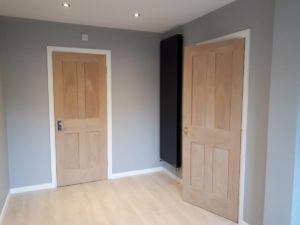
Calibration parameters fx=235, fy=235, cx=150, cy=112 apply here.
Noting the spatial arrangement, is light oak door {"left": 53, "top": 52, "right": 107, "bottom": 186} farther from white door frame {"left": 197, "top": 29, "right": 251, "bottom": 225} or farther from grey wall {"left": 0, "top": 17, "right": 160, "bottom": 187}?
white door frame {"left": 197, "top": 29, "right": 251, "bottom": 225}

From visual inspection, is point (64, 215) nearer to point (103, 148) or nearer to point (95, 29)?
point (103, 148)

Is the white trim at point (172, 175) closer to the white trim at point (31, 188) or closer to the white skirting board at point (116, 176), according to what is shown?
the white skirting board at point (116, 176)

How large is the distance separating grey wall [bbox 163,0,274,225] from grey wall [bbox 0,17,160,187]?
179 centimetres

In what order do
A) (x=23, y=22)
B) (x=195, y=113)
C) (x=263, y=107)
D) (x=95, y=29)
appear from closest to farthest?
(x=263, y=107), (x=195, y=113), (x=23, y=22), (x=95, y=29)

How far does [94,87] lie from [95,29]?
908 mm

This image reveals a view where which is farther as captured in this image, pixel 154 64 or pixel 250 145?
pixel 154 64

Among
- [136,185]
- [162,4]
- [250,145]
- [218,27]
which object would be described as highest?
[162,4]

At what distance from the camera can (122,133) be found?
13.3 feet

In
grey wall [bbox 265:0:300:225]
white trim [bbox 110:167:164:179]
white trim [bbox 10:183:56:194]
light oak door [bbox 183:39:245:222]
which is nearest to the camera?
grey wall [bbox 265:0:300:225]

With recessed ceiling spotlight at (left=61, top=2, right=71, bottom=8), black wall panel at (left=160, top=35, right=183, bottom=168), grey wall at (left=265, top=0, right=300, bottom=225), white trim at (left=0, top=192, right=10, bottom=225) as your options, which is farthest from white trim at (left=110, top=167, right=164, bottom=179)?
recessed ceiling spotlight at (left=61, top=2, right=71, bottom=8)

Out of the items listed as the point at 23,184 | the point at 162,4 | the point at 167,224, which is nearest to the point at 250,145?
the point at 167,224

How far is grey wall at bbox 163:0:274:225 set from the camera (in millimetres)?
2275

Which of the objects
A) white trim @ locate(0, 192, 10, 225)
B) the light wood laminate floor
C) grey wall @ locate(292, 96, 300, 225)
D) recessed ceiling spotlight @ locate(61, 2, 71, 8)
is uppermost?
recessed ceiling spotlight @ locate(61, 2, 71, 8)

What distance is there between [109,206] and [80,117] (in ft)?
4.73
